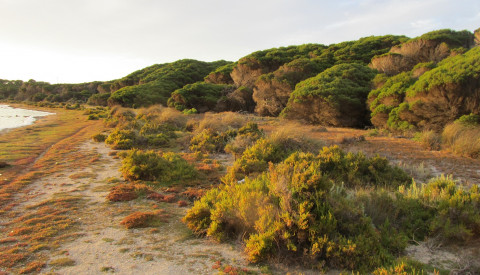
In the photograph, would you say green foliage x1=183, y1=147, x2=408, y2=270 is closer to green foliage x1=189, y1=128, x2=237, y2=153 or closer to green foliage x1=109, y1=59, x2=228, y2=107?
green foliage x1=189, y1=128, x2=237, y2=153

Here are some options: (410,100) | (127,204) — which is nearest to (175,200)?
(127,204)

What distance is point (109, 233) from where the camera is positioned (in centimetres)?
441

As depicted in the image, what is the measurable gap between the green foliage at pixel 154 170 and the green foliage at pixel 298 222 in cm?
278

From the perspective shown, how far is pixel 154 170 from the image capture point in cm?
741

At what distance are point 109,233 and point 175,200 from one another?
176cm

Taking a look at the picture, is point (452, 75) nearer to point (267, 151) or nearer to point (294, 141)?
point (294, 141)

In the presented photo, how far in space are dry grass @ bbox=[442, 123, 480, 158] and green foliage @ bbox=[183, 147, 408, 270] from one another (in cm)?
613

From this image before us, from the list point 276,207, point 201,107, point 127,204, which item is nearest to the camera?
point 276,207

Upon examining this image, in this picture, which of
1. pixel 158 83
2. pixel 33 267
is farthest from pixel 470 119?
pixel 158 83

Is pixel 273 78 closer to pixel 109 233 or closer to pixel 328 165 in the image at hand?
pixel 328 165

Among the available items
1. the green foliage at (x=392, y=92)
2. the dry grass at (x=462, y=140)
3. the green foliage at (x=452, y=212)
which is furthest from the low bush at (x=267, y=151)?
the green foliage at (x=392, y=92)

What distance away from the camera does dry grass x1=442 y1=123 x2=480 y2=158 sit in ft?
26.4

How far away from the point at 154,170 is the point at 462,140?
9.09 m

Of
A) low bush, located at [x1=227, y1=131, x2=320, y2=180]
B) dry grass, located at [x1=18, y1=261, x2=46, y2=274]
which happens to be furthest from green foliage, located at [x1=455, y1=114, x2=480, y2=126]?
dry grass, located at [x1=18, y1=261, x2=46, y2=274]
